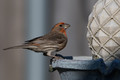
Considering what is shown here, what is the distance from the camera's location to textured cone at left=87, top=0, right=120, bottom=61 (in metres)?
3.06

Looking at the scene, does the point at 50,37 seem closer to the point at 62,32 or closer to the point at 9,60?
the point at 62,32

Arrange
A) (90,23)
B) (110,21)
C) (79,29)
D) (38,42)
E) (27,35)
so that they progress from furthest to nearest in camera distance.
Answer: (27,35), (79,29), (38,42), (90,23), (110,21)

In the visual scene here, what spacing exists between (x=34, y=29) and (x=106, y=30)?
315 centimetres

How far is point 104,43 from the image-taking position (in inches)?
123

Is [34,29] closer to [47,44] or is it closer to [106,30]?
[47,44]

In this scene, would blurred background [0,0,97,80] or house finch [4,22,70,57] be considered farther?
blurred background [0,0,97,80]

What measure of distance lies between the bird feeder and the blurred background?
A: 8.22ft

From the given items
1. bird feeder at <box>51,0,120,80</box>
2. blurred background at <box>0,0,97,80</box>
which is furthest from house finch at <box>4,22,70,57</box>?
blurred background at <box>0,0,97,80</box>

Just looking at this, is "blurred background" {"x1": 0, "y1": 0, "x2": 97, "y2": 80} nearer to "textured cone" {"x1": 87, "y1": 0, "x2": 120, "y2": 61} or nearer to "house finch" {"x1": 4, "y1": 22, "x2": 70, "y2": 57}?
"house finch" {"x1": 4, "y1": 22, "x2": 70, "y2": 57}

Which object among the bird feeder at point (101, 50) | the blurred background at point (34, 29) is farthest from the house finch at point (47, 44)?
the blurred background at point (34, 29)

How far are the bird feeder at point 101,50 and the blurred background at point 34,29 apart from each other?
2507mm

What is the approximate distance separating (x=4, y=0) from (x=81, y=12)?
143 centimetres

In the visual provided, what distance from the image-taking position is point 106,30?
308 centimetres

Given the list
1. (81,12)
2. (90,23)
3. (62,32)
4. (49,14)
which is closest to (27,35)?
(49,14)
